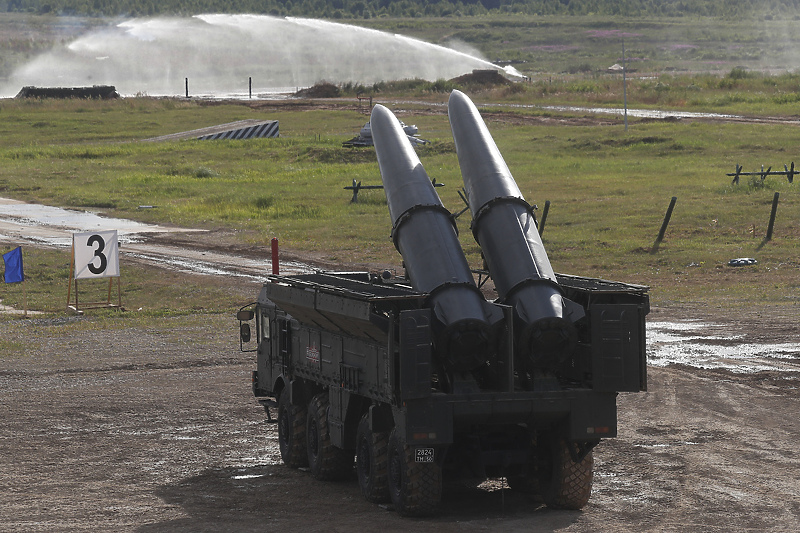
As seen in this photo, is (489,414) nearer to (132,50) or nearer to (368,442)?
(368,442)

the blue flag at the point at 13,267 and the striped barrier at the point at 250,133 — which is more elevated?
the striped barrier at the point at 250,133

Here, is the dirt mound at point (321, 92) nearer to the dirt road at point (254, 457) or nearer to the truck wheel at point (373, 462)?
the dirt road at point (254, 457)

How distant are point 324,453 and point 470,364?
10.2 feet

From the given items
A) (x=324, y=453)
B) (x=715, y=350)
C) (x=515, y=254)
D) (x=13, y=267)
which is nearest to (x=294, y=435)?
(x=324, y=453)

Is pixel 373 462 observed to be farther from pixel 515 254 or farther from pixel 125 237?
pixel 125 237

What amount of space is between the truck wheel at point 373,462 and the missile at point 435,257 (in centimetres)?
126

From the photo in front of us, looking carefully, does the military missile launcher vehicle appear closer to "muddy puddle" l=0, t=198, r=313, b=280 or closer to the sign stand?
the sign stand

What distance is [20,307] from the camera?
35.0m

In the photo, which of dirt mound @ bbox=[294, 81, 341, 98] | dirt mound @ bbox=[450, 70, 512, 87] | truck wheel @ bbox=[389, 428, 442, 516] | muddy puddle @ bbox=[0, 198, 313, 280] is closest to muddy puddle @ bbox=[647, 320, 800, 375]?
truck wheel @ bbox=[389, 428, 442, 516]

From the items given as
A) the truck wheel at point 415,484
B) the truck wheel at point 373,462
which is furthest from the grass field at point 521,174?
the truck wheel at point 415,484

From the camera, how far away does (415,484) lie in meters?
14.5

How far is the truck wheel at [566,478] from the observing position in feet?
49.2

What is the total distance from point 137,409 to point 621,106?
74.1m

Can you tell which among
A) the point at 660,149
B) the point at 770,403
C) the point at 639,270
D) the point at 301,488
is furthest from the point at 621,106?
the point at 301,488
